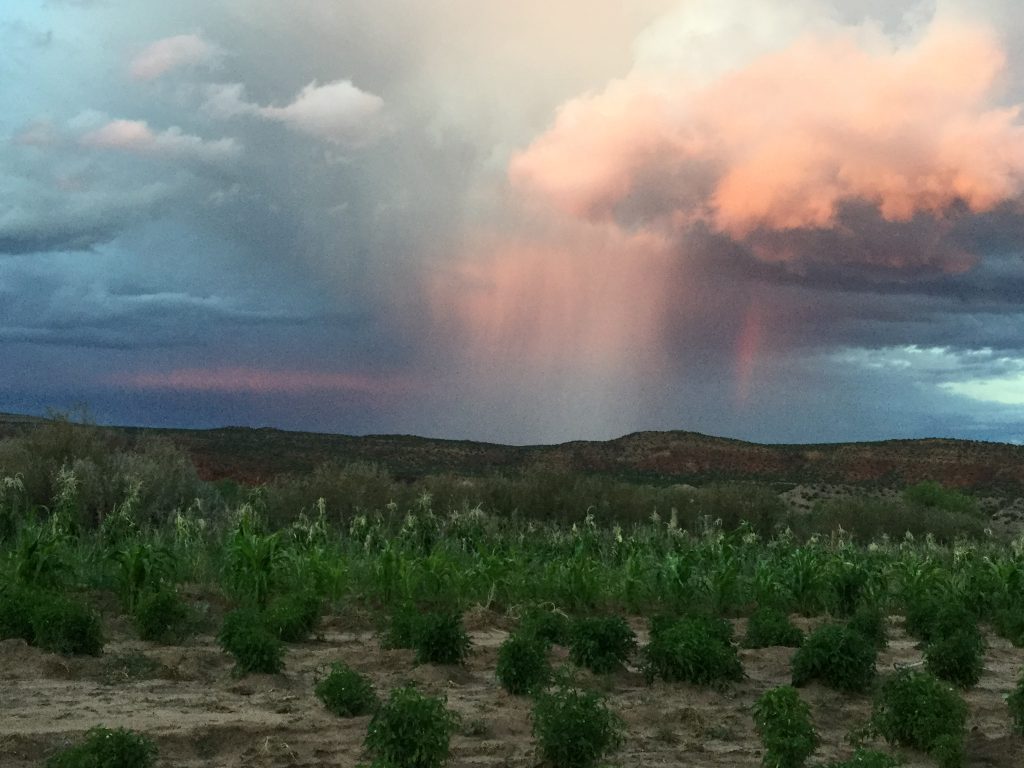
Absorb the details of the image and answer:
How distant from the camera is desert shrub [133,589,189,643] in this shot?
9.80m

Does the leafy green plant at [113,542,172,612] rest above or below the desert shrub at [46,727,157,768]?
above

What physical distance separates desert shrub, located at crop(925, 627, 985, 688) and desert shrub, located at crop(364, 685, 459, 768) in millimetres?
4814

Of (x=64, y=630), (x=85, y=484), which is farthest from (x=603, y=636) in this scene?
(x=85, y=484)

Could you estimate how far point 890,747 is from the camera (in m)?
7.09

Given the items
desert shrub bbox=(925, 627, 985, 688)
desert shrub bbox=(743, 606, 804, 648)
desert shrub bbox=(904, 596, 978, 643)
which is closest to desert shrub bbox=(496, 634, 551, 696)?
desert shrub bbox=(743, 606, 804, 648)

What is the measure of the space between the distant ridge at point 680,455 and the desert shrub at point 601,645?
5056cm

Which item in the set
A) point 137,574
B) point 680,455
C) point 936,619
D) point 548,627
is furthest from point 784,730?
point 680,455

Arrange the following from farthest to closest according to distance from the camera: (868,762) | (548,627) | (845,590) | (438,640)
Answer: (845,590) → (548,627) → (438,640) → (868,762)

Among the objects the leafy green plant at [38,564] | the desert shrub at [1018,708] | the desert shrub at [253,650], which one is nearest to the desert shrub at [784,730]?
the desert shrub at [1018,708]

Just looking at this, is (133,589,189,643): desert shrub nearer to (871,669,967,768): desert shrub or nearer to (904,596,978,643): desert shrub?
(871,669,967,768): desert shrub

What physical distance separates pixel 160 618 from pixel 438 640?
2873 mm

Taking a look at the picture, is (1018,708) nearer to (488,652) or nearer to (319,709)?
(488,652)

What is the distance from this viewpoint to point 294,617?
978 centimetres

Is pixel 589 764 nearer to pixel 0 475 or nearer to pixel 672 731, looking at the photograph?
pixel 672 731
